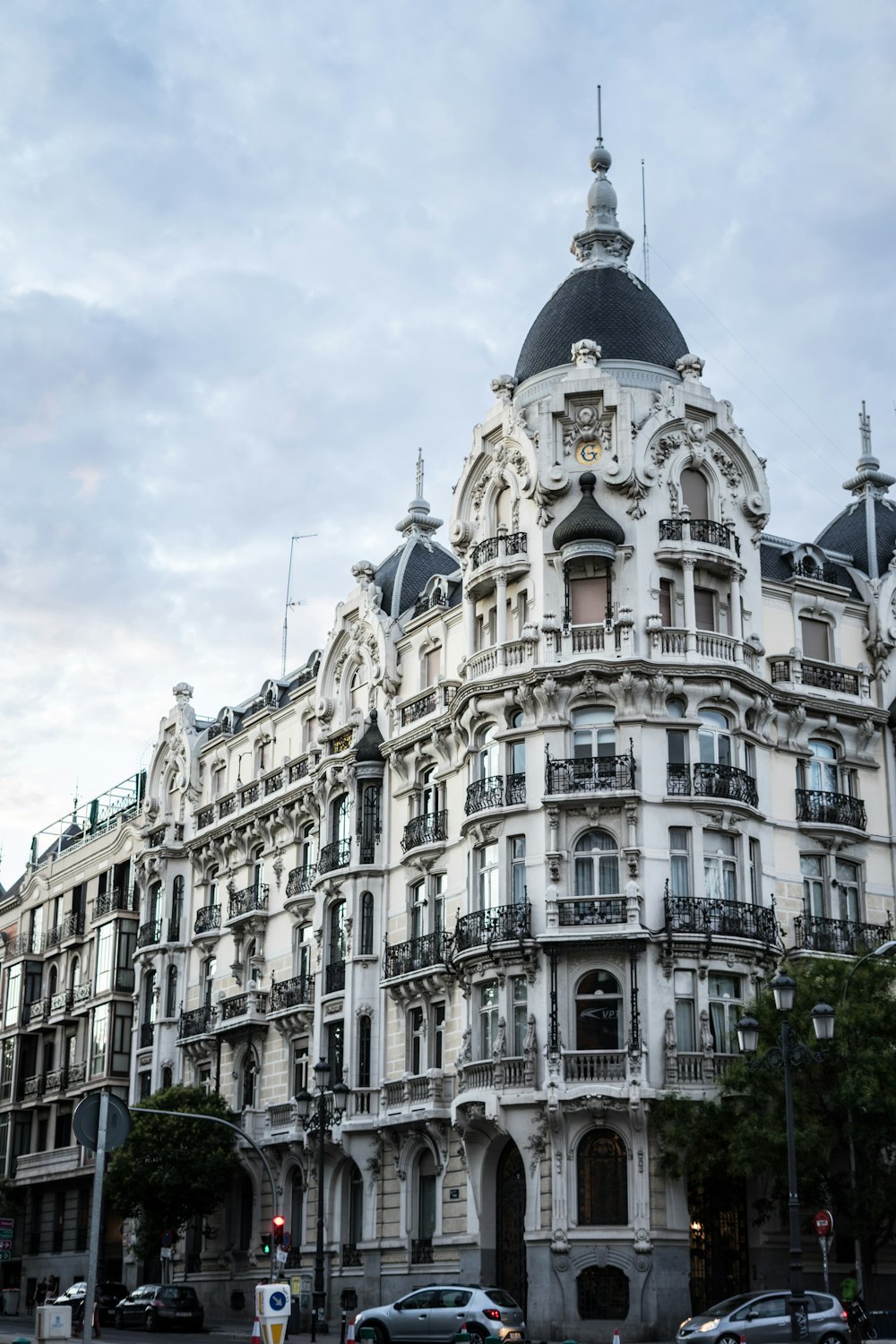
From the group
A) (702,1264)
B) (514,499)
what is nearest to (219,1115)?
(702,1264)

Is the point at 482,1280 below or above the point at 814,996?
below

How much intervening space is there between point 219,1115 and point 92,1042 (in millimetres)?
17197

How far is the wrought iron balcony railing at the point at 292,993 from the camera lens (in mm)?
56531

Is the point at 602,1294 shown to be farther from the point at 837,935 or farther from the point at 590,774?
the point at 590,774

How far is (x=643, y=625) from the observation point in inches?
1865

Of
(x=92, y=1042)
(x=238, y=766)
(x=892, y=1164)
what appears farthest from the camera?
(x=92, y=1042)

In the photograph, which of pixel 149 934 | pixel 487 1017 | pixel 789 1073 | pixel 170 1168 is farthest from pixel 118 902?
pixel 789 1073

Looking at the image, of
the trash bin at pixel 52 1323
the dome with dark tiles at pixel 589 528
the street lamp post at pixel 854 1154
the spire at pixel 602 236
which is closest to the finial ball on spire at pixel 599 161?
the spire at pixel 602 236

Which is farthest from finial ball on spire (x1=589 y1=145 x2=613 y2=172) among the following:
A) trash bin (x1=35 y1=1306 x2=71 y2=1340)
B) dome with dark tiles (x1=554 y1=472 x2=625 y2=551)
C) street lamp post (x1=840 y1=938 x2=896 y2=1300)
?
trash bin (x1=35 y1=1306 x2=71 y2=1340)

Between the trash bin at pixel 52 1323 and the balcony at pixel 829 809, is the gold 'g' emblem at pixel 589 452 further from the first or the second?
the trash bin at pixel 52 1323

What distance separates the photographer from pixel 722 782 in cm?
4675

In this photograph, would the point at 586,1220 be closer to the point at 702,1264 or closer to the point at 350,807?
the point at 702,1264

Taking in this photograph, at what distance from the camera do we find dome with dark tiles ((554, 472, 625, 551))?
47375mm

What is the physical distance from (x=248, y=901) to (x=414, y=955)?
40.4ft
